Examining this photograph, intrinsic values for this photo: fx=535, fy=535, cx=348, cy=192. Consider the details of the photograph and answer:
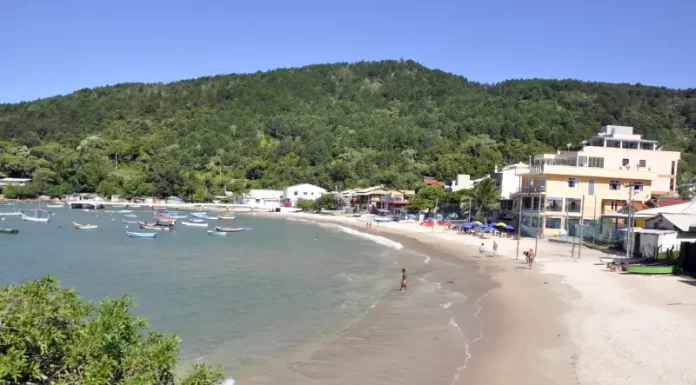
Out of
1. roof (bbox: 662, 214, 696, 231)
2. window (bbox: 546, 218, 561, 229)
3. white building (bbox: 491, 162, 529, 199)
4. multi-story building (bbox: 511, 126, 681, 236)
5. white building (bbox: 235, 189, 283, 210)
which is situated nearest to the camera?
roof (bbox: 662, 214, 696, 231)

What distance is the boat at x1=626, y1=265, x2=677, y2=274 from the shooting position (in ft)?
89.6

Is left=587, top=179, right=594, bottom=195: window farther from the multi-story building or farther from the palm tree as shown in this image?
the palm tree

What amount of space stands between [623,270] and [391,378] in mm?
21307

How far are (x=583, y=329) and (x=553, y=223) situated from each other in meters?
36.2

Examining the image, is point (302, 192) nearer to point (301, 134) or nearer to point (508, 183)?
point (301, 134)

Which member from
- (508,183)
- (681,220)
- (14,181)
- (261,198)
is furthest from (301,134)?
(681,220)

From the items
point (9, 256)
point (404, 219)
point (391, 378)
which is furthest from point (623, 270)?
point (404, 219)

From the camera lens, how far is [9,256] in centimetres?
3881

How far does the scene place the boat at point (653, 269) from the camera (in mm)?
27297

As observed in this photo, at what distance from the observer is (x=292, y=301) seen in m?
24.2

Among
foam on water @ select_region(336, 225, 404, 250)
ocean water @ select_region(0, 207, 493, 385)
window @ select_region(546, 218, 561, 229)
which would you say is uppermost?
window @ select_region(546, 218, 561, 229)

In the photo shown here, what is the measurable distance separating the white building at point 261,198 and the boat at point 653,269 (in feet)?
325

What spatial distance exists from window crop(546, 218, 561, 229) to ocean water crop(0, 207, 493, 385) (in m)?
15.2

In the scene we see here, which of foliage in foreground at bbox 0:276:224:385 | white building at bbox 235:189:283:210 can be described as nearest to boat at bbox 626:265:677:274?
foliage in foreground at bbox 0:276:224:385
